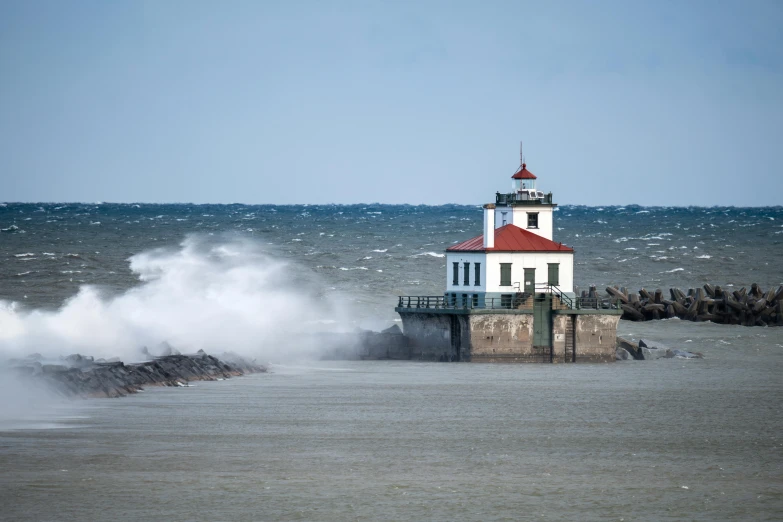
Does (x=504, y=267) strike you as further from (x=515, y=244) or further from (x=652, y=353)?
(x=652, y=353)

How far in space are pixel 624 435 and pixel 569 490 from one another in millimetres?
5650

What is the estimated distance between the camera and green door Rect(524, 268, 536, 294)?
135 ft

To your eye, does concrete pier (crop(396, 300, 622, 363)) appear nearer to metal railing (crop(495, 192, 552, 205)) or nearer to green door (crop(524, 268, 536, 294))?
green door (crop(524, 268, 536, 294))

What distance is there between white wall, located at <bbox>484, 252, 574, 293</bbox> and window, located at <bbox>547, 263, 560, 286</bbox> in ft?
0.32

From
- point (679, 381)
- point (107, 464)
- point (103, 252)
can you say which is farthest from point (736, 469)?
point (103, 252)

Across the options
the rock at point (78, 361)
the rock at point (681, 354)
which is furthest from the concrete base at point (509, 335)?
the rock at point (78, 361)

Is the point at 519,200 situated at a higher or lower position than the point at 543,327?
higher

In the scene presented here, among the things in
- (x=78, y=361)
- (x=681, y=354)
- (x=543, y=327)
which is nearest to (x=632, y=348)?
(x=681, y=354)

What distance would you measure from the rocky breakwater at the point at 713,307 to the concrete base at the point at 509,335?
50.5ft

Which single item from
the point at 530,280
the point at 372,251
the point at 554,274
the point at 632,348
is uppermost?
the point at 372,251

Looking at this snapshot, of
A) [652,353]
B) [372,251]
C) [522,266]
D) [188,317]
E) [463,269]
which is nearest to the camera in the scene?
[522,266]

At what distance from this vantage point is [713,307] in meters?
55.8

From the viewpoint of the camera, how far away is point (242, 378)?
36.1 m

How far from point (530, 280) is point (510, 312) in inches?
67.7
